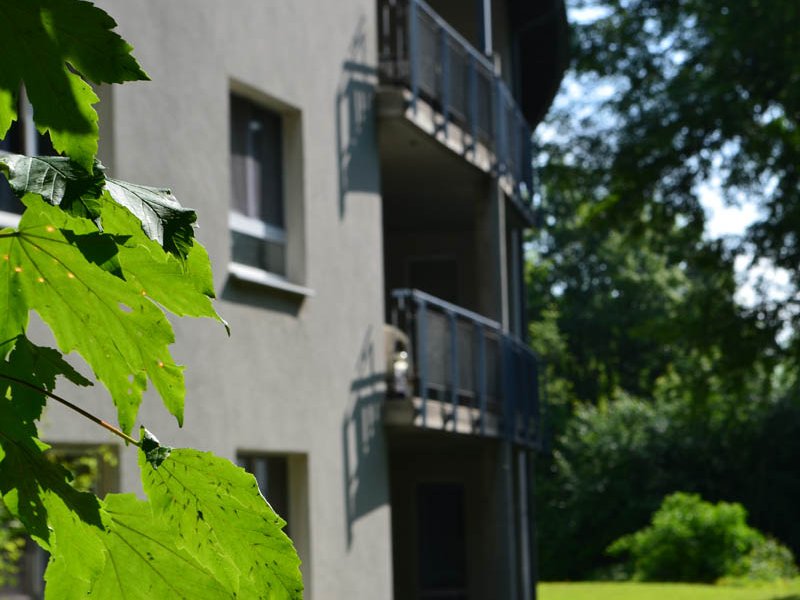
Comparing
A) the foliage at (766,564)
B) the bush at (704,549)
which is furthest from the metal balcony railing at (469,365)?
the bush at (704,549)

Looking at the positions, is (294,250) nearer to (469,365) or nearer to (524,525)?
(469,365)

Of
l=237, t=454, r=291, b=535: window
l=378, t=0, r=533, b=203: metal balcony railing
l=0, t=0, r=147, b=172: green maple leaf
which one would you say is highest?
l=378, t=0, r=533, b=203: metal balcony railing

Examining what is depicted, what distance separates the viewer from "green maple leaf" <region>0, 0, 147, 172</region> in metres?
1.24

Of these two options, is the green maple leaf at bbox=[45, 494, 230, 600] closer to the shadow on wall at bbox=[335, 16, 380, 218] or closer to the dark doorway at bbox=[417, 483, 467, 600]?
the shadow on wall at bbox=[335, 16, 380, 218]

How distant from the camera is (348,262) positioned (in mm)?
13250

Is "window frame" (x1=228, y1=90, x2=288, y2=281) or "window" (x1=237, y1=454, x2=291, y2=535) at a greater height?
"window frame" (x1=228, y1=90, x2=288, y2=281)

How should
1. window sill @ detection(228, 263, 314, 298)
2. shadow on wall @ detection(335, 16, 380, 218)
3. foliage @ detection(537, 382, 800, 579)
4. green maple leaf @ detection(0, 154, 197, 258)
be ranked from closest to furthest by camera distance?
green maple leaf @ detection(0, 154, 197, 258) < window sill @ detection(228, 263, 314, 298) < shadow on wall @ detection(335, 16, 380, 218) < foliage @ detection(537, 382, 800, 579)

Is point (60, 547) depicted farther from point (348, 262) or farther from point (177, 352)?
point (348, 262)

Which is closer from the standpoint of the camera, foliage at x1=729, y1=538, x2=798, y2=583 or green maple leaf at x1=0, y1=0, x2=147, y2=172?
green maple leaf at x1=0, y1=0, x2=147, y2=172

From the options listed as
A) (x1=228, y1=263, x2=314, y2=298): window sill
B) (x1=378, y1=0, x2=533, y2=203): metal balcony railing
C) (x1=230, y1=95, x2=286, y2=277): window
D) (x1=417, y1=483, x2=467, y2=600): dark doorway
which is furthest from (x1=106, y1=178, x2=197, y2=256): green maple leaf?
(x1=417, y1=483, x2=467, y2=600): dark doorway

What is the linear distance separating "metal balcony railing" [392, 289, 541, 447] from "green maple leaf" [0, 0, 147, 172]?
42.2 feet

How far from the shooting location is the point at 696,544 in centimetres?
3453

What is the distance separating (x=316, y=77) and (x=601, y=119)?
14008 millimetres

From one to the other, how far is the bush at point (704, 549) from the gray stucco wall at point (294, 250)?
21779 mm
